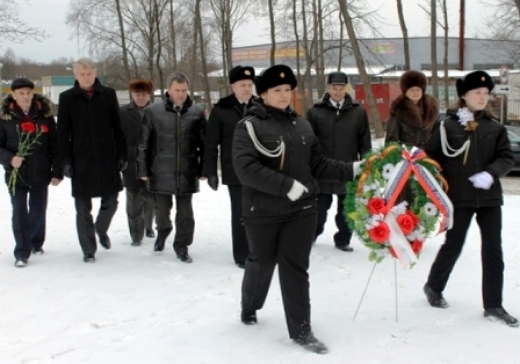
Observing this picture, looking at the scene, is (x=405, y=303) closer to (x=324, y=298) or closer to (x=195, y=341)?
(x=324, y=298)

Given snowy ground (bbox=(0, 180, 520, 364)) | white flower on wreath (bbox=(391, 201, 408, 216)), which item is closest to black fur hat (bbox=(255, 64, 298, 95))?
white flower on wreath (bbox=(391, 201, 408, 216))

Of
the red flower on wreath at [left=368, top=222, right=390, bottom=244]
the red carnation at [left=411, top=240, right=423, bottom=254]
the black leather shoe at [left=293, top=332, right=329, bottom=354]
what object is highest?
the red flower on wreath at [left=368, top=222, right=390, bottom=244]

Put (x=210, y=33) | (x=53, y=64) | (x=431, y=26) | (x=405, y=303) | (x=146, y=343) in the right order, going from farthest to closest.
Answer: (x=53, y=64) < (x=210, y=33) < (x=431, y=26) < (x=405, y=303) < (x=146, y=343)

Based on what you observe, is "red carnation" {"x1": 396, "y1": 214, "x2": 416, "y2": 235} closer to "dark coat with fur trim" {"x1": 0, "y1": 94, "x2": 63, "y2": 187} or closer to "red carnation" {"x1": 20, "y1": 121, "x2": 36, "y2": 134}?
"dark coat with fur trim" {"x1": 0, "y1": 94, "x2": 63, "y2": 187}

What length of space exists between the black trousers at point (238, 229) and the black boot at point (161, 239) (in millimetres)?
960

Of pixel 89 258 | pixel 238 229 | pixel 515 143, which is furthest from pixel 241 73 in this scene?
pixel 515 143

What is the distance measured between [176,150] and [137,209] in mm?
1394

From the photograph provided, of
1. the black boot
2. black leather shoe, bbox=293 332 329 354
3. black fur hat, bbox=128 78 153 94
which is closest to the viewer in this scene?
black leather shoe, bbox=293 332 329 354

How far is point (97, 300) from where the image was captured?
17.9ft

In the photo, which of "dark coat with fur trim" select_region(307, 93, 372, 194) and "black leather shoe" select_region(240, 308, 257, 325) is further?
"dark coat with fur trim" select_region(307, 93, 372, 194)

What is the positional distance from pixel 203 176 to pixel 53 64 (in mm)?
75336

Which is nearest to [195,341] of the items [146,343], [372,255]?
[146,343]

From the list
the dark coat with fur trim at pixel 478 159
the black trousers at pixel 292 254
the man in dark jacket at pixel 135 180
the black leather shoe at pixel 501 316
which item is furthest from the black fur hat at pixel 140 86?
the black leather shoe at pixel 501 316

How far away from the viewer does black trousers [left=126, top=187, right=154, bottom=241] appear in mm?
7707
